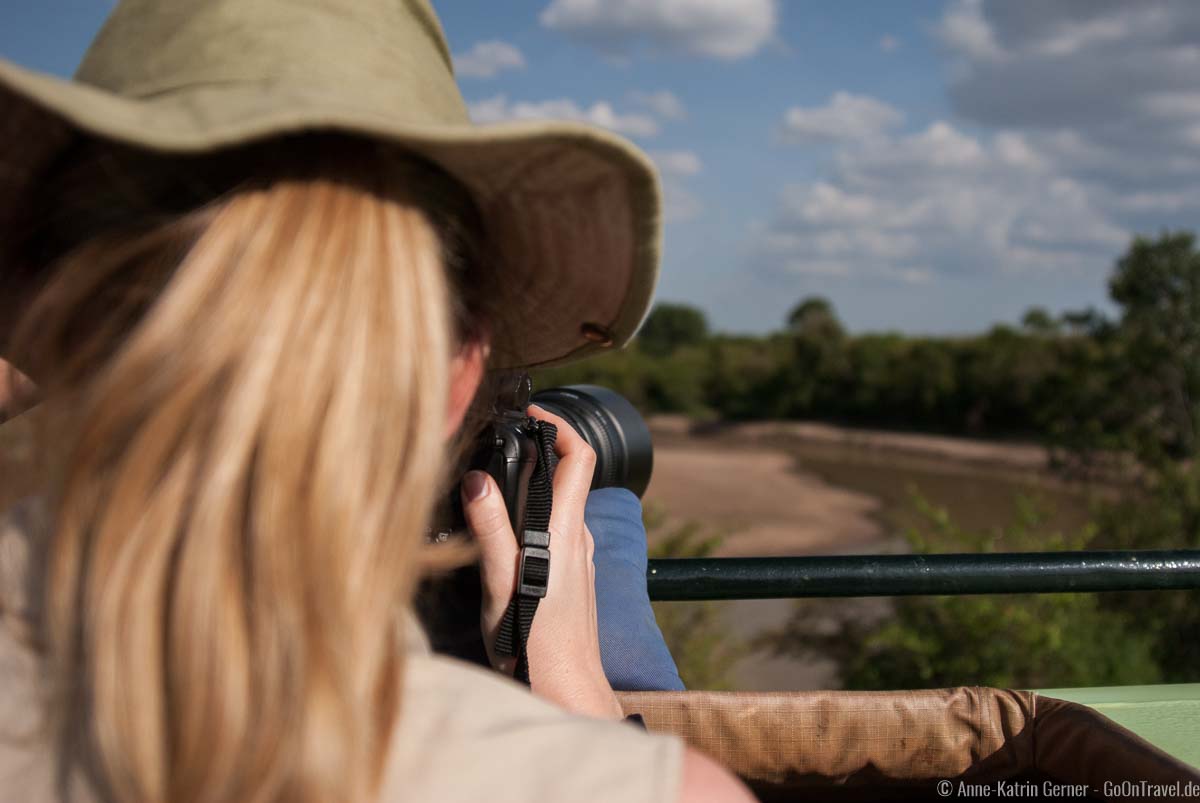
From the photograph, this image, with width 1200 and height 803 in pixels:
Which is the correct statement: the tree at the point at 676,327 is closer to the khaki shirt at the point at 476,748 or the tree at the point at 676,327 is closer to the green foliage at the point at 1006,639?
the green foliage at the point at 1006,639

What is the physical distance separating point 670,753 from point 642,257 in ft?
1.15

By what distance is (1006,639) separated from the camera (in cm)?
721

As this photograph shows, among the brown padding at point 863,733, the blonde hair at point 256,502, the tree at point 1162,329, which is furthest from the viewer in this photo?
the tree at point 1162,329

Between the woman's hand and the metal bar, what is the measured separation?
0.31m

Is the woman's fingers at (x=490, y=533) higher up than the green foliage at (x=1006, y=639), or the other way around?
the woman's fingers at (x=490, y=533)

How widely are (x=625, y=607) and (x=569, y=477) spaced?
0.21 m

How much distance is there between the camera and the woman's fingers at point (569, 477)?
1102mm

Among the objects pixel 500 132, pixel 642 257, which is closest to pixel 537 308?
pixel 642 257

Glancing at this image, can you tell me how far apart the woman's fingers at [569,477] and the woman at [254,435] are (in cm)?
44

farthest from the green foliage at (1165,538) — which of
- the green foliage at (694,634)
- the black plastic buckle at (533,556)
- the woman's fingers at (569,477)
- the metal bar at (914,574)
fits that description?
the black plastic buckle at (533,556)

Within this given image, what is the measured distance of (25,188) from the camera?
713 mm

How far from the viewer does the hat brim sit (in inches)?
21.9

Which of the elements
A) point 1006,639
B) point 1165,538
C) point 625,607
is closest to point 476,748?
point 625,607

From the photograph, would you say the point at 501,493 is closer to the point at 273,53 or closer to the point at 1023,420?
the point at 273,53
